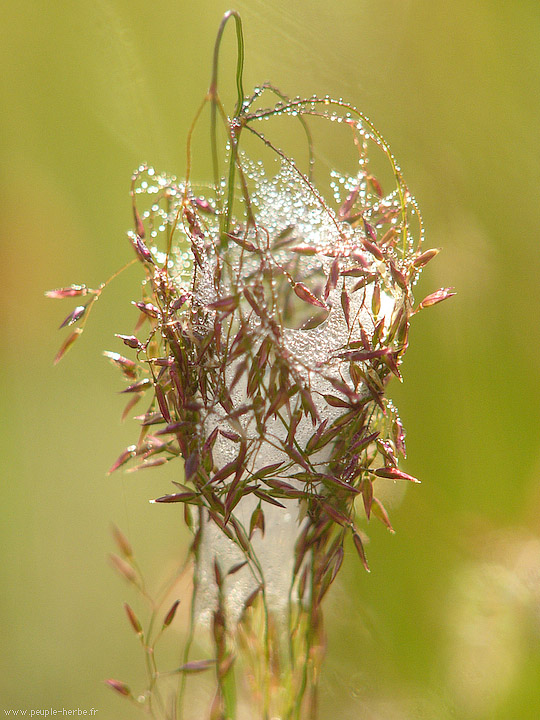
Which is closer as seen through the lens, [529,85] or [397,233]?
[397,233]

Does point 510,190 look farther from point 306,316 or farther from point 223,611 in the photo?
point 223,611

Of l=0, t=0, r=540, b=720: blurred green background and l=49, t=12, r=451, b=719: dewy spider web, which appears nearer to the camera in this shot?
l=49, t=12, r=451, b=719: dewy spider web

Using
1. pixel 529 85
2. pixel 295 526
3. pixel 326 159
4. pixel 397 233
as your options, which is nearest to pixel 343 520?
pixel 295 526

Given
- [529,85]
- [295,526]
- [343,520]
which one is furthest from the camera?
[529,85]

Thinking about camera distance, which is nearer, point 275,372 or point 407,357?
point 275,372
